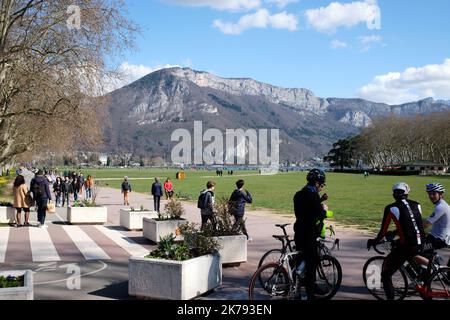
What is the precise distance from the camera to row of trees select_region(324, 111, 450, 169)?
108 metres

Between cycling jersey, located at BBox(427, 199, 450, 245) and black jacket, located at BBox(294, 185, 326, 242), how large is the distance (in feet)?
6.37

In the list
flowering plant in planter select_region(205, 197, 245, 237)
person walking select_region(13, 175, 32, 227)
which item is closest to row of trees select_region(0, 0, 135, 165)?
person walking select_region(13, 175, 32, 227)

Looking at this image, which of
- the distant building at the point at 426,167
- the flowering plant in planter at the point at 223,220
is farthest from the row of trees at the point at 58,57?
the distant building at the point at 426,167

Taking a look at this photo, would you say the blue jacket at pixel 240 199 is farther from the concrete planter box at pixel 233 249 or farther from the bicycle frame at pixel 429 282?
the bicycle frame at pixel 429 282

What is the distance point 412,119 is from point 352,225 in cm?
11327

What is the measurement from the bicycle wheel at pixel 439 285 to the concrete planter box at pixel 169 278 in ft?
10.3

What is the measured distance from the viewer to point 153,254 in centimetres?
726

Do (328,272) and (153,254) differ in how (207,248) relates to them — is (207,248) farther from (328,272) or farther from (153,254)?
(328,272)

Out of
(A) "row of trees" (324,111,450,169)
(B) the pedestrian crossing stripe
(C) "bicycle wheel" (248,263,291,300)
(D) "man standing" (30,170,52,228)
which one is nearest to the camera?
(C) "bicycle wheel" (248,263,291,300)

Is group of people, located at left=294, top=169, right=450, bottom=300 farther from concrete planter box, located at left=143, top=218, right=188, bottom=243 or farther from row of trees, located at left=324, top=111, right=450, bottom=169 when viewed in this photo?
row of trees, located at left=324, top=111, right=450, bottom=169

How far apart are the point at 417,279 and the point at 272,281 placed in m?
2.01

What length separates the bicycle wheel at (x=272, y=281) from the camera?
6.42 meters

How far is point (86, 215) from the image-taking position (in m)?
16.7
